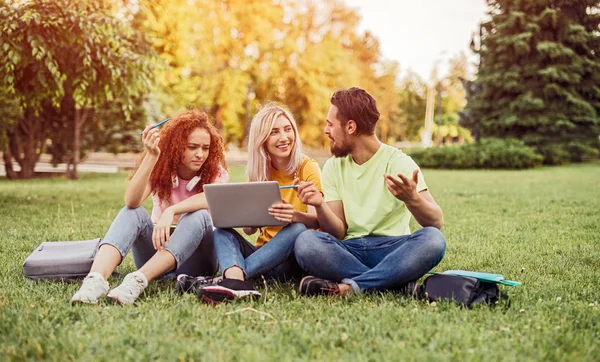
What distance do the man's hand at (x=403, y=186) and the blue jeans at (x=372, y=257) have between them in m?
0.32

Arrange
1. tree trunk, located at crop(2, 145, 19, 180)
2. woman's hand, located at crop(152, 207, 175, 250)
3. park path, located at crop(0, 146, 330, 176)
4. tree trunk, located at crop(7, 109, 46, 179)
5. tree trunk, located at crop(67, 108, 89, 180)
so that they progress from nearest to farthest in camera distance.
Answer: woman's hand, located at crop(152, 207, 175, 250) → tree trunk, located at crop(67, 108, 89, 180) → tree trunk, located at crop(7, 109, 46, 179) → tree trunk, located at crop(2, 145, 19, 180) → park path, located at crop(0, 146, 330, 176)

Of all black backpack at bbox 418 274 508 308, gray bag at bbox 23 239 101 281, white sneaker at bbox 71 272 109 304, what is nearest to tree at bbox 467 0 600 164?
black backpack at bbox 418 274 508 308

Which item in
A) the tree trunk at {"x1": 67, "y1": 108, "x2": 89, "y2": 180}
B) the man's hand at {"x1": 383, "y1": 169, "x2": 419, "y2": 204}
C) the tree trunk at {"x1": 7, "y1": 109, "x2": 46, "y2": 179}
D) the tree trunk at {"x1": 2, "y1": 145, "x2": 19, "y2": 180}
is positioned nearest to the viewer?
the man's hand at {"x1": 383, "y1": 169, "x2": 419, "y2": 204}

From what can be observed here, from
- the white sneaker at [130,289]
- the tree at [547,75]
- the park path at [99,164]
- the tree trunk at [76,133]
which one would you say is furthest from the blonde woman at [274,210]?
the tree at [547,75]

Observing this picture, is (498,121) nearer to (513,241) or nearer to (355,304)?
(513,241)

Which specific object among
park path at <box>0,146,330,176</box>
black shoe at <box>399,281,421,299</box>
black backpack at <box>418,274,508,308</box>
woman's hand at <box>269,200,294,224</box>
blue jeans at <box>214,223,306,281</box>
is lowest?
park path at <box>0,146,330,176</box>

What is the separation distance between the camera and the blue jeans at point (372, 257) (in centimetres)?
357

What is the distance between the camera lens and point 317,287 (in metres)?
3.68

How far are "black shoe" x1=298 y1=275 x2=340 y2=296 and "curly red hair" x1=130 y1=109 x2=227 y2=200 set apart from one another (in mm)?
1083

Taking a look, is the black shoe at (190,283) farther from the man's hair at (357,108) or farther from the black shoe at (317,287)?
the man's hair at (357,108)

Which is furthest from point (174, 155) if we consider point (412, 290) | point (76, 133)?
point (76, 133)

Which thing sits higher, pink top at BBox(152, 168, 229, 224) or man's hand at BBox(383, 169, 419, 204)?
man's hand at BBox(383, 169, 419, 204)

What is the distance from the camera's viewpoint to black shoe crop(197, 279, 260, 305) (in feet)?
11.2

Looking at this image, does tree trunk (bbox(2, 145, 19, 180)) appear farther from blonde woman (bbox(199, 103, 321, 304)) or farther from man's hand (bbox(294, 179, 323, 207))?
man's hand (bbox(294, 179, 323, 207))
